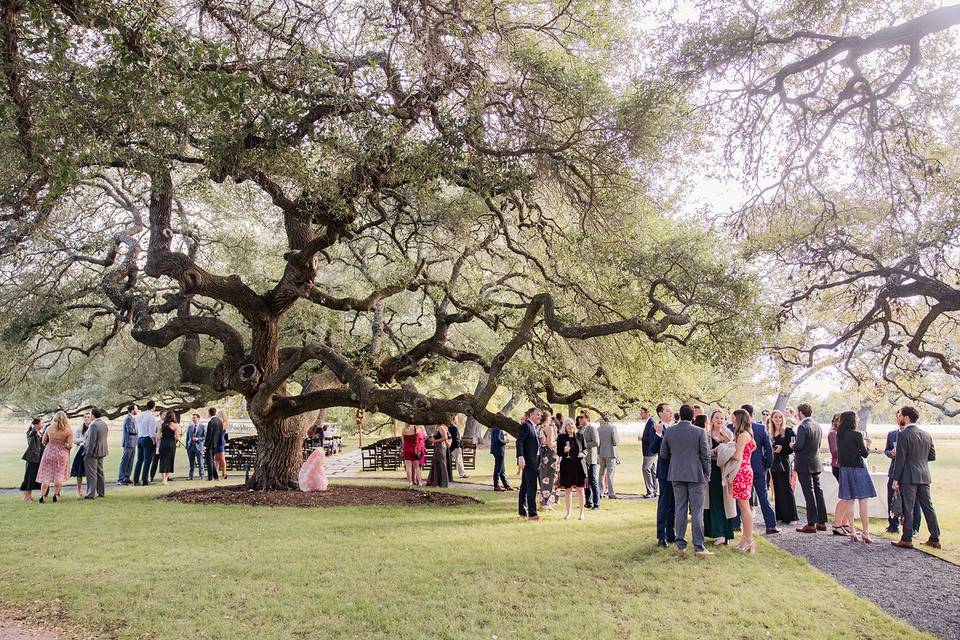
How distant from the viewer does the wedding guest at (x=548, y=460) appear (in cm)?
1150

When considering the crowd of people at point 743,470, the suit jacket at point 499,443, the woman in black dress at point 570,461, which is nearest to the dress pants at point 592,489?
the crowd of people at point 743,470

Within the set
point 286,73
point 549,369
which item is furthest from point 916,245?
point 286,73

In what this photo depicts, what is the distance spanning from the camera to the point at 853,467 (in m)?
9.23

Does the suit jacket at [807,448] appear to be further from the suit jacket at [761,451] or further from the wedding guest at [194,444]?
the wedding guest at [194,444]

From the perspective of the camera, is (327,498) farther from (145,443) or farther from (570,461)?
(145,443)

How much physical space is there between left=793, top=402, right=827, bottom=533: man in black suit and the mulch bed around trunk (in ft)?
19.9

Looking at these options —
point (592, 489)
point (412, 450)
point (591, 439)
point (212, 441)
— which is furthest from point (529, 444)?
point (212, 441)

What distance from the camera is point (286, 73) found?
7.64 meters

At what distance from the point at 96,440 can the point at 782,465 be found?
508 inches

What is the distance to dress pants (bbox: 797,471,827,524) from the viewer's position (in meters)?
10.2

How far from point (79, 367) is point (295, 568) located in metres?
15.3

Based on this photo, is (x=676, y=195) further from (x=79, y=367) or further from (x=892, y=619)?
(x=79, y=367)

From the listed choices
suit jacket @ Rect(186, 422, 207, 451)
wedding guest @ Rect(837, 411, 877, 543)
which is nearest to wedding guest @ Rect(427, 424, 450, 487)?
suit jacket @ Rect(186, 422, 207, 451)

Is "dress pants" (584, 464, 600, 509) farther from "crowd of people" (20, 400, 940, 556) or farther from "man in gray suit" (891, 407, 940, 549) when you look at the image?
"man in gray suit" (891, 407, 940, 549)
